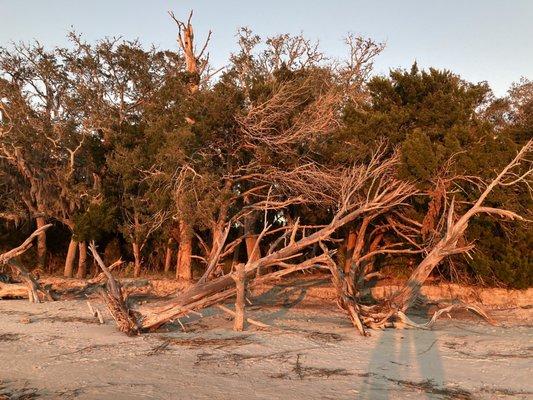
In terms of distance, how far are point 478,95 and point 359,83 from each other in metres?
12.1

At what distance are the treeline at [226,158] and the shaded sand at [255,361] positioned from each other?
5.87 meters

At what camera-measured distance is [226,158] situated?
2280cm

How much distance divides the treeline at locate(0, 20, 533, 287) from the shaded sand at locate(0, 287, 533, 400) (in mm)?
5871

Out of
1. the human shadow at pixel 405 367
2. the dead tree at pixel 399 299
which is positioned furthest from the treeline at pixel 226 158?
the human shadow at pixel 405 367

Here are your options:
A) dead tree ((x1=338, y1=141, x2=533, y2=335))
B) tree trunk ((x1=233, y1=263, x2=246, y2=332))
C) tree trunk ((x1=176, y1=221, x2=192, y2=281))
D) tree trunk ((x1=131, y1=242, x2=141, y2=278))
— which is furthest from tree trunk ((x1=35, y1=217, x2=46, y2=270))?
dead tree ((x1=338, y1=141, x2=533, y2=335))

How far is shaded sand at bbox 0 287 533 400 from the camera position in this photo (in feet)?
27.2

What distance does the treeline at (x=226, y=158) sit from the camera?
2012cm

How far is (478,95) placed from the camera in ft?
72.0

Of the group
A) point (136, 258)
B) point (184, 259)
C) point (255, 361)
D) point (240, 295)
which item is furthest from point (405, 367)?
Result: point (136, 258)

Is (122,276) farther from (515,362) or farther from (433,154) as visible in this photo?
(515,362)

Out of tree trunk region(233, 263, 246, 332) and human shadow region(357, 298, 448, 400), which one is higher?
tree trunk region(233, 263, 246, 332)

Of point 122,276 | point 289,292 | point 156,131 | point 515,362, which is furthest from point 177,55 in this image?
point 515,362

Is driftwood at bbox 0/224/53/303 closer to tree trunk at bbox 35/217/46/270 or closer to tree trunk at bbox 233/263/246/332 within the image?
tree trunk at bbox 35/217/46/270

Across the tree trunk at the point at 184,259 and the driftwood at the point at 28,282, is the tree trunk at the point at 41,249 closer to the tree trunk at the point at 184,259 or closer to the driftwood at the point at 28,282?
the tree trunk at the point at 184,259
